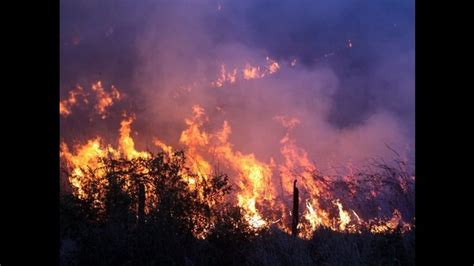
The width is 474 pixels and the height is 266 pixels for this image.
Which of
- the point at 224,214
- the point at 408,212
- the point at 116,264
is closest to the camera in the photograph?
the point at 116,264

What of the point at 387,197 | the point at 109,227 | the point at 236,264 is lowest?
the point at 236,264

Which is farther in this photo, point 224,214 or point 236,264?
point 224,214

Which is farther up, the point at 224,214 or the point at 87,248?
the point at 224,214

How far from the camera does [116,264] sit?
28.6 ft
